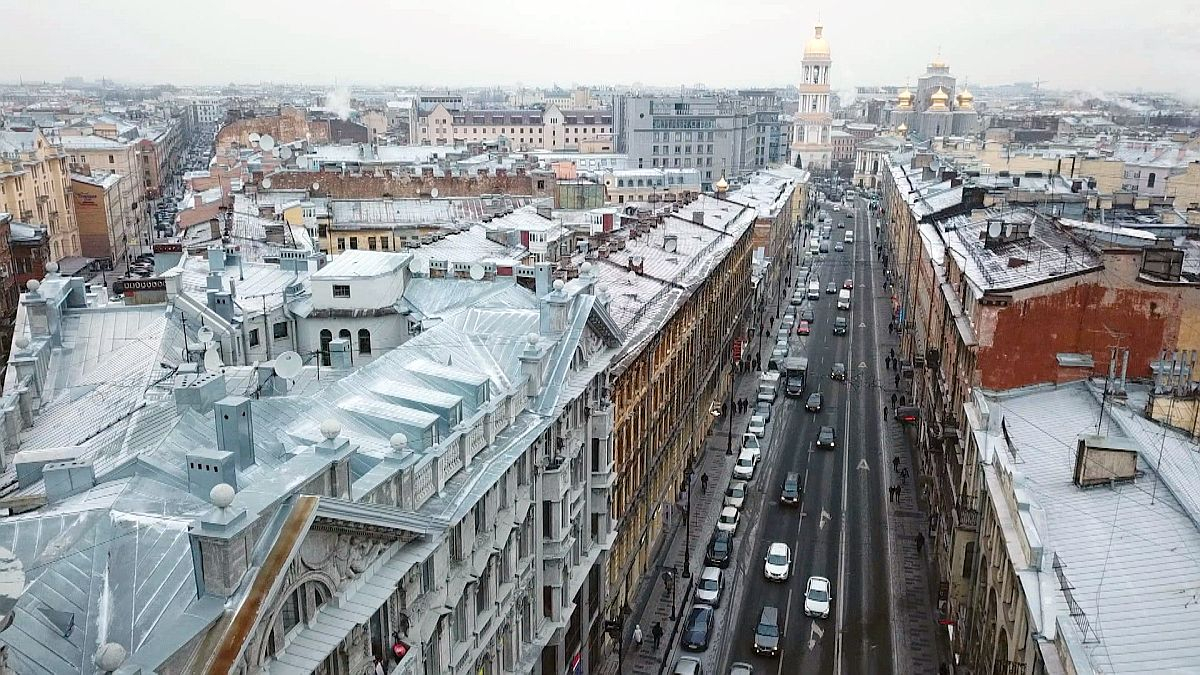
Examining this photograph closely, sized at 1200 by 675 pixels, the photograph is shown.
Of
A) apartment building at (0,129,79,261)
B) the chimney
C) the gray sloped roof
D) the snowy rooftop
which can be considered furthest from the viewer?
apartment building at (0,129,79,261)

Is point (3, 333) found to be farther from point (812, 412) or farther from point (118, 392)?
point (812, 412)

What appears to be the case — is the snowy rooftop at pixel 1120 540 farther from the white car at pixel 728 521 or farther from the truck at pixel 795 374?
the truck at pixel 795 374

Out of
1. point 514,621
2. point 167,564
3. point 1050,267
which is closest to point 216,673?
point 167,564

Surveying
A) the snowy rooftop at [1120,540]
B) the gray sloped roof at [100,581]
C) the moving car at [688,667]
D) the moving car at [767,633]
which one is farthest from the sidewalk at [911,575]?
the gray sloped roof at [100,581]

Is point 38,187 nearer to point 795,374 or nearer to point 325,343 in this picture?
point 325,343

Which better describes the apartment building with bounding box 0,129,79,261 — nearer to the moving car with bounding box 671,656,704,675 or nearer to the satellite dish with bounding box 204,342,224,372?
the satellite dish with bounding box 204,342,224,372

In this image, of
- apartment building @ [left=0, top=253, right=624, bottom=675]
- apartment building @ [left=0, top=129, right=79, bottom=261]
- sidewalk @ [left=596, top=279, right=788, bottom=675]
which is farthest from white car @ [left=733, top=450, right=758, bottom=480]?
apartment building @ [left=0, top=129, right=79, bottom=261]

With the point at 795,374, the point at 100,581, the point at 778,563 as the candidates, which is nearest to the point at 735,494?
the point at 778,563
